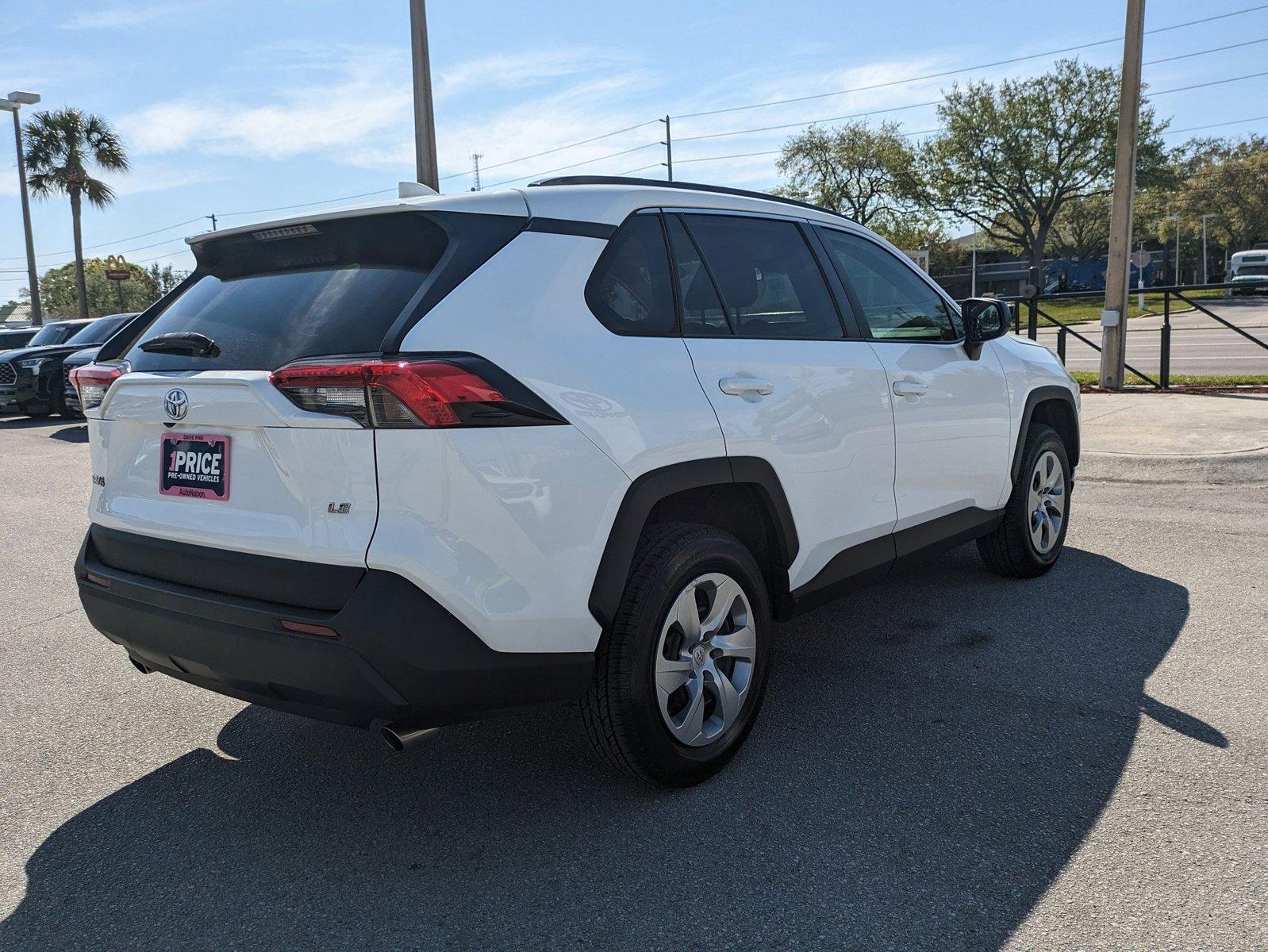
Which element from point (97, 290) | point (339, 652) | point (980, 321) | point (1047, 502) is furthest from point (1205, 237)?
point (97, 290)

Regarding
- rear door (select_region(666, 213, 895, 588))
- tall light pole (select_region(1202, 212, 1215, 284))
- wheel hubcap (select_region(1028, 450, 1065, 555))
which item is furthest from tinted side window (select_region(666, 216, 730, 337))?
tall light pole (select_region(1202, 212, 1215, 284))

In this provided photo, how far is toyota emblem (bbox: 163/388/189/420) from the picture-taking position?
273 cm

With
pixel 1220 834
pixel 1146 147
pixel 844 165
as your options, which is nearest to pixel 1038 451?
pixel 1220 834

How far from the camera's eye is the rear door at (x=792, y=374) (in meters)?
3.17

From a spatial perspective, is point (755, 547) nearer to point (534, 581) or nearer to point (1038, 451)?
point (534, 581)

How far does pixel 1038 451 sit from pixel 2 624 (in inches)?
204

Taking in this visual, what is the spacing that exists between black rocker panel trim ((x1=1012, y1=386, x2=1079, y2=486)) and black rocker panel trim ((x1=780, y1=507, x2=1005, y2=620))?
374mm

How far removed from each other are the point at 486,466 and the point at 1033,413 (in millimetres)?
3633

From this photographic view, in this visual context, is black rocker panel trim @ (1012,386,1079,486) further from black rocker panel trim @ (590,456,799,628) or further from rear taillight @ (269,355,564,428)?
rear taillight @ (269,355,564,428)

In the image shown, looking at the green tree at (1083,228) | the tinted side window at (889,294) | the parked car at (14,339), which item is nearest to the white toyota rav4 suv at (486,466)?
the tinted side window at (889,294)

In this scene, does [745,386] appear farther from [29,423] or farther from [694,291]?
[29,423]

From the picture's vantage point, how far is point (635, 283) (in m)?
3.02

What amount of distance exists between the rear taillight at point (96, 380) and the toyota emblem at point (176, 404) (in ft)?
1.32

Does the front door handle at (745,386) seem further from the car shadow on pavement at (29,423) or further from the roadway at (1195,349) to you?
the car shadow on pavement at (29,423)
